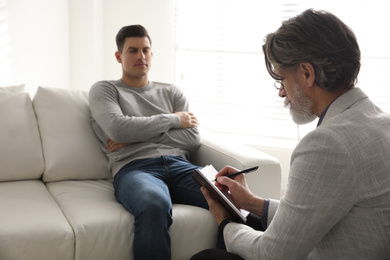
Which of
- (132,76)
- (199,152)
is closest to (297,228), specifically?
(199,152)

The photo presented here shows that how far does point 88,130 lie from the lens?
7.93 ft

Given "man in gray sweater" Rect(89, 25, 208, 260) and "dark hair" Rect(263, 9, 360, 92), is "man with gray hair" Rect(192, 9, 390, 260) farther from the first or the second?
"man in gray sweater" Rect(89, 25, 208, 260)

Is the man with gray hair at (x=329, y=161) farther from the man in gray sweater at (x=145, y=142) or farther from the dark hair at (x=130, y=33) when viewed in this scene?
the dark hair at (x=130, y=33)

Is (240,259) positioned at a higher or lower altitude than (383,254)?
lower

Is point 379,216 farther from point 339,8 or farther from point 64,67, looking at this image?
point 64,67

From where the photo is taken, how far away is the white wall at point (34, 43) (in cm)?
291

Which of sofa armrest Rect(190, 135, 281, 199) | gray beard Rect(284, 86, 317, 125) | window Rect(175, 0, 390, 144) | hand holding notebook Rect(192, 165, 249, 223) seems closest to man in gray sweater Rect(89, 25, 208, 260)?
sofa armrest Rect(190, 135, 281, 199)

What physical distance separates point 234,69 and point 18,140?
199 cm

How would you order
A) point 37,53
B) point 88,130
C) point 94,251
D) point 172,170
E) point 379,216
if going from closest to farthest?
1. point 379,216
2. point 94,251
3. point 172,170
4. point 88,130
5. point 37,53

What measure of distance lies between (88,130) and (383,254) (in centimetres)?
174

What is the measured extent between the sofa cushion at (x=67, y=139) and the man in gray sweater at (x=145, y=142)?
7cm

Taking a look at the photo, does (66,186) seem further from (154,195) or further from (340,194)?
(340,194)

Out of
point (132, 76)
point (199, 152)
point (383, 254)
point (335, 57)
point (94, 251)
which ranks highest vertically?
point (335, 57)

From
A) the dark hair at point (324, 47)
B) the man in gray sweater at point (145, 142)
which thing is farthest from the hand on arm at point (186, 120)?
the dark hair at point (324, 47)
